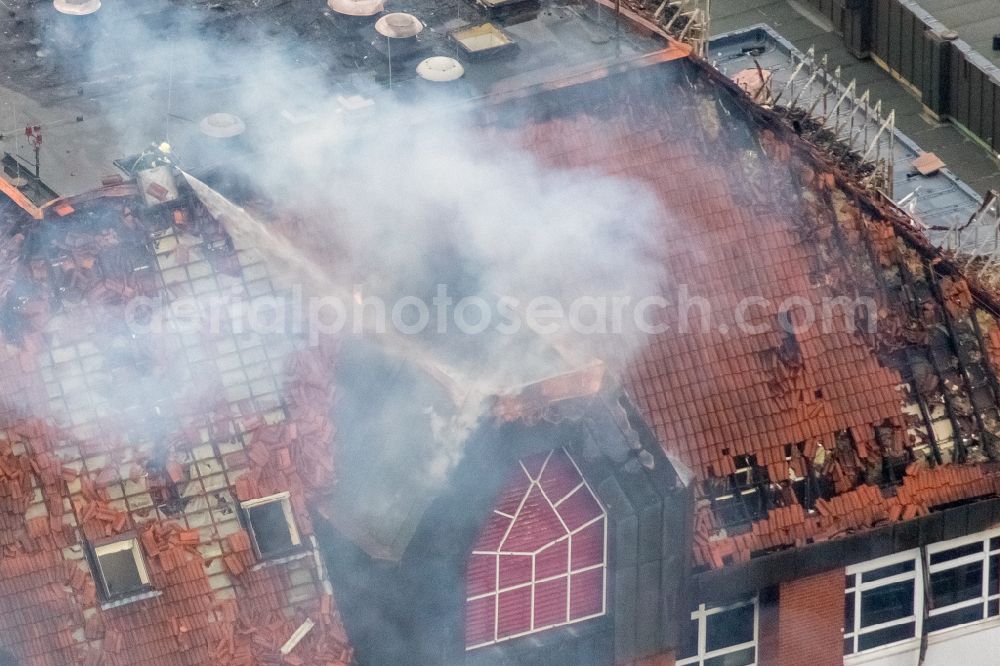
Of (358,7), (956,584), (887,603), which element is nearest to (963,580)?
(956,584)

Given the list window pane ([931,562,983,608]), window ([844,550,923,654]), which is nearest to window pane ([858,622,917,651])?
window ([844,550,923,654])

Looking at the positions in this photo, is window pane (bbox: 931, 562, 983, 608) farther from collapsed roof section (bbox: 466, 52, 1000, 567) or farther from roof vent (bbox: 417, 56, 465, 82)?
roof vent (bbox: 417, 56, 465, 82)

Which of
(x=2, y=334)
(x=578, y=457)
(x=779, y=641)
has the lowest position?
(x=779, y=641)

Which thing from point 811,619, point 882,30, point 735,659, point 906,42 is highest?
point 811,619

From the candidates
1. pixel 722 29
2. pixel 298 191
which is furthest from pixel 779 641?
pixel 722 29

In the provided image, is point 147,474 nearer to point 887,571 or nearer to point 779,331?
point 779,331

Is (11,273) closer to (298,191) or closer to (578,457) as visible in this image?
(298,191)
